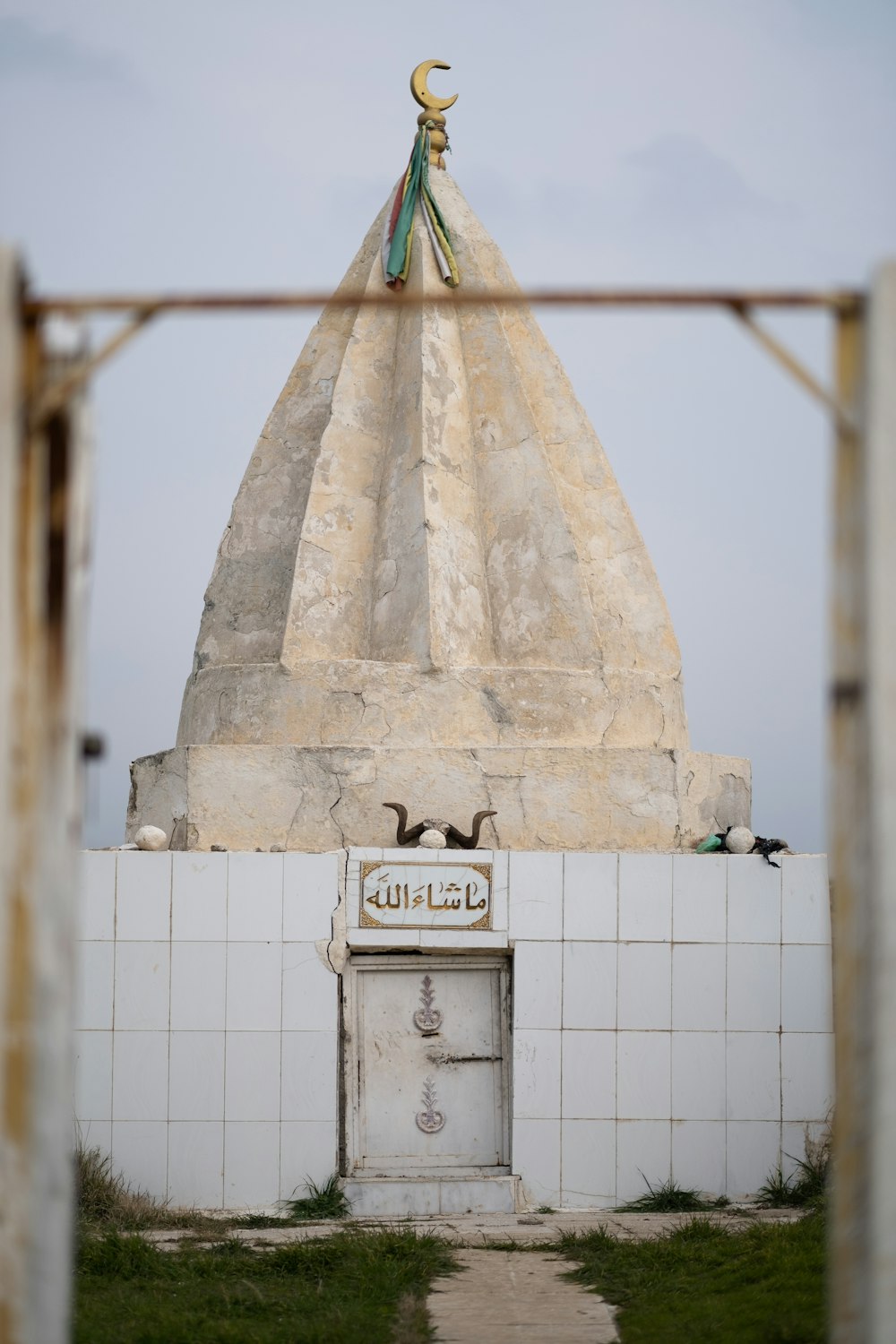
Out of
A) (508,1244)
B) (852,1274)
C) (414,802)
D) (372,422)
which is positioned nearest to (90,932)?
(414,802)

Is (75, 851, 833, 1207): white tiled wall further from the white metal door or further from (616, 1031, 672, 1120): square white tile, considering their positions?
the white metal door

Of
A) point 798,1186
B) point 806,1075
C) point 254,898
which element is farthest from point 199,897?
point 798,1186

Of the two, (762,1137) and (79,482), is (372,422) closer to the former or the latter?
(762,1137)

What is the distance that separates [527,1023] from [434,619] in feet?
7.52

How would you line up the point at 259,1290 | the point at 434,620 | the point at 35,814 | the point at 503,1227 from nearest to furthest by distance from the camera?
the point at 35,814 → the point at 259,1290 → the point at 503,1227 → the point at 434,620

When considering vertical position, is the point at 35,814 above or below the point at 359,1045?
above

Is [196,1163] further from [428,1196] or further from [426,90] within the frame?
[426,90]

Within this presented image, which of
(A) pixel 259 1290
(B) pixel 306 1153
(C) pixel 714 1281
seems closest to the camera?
(A) pixel 259 1290

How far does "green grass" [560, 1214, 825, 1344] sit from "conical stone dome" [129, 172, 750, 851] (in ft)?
7.33

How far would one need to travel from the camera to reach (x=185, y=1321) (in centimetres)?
604

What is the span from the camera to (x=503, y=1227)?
313 inches

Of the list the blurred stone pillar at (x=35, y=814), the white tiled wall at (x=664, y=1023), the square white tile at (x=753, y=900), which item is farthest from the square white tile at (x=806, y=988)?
the blurred stone pillar at (x=35, y=814)

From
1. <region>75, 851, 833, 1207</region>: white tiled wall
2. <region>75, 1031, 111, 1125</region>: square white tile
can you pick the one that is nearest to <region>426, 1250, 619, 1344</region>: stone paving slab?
<region>75, 851, 833, 1207</region>: white tiled wall

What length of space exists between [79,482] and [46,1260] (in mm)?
1861
